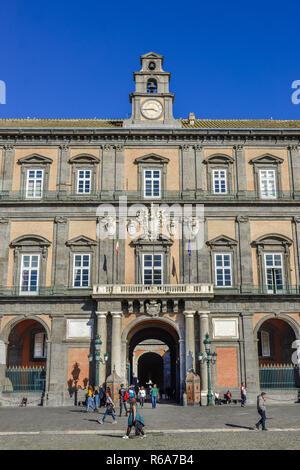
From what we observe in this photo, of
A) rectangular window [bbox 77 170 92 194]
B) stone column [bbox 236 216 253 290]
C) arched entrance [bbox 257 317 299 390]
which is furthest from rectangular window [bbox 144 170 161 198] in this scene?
arched entrance [bbox 257 317 299 390]

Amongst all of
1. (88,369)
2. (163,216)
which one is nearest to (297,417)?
(88,369)

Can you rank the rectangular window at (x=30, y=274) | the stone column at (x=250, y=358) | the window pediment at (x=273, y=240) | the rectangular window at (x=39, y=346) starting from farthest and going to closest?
the rectangular window at (x=39, y=346)
the window pediment at (x=273, y=240)
the rectangular window at (x=30, y=274)
the stone column at (x=250, y=358)

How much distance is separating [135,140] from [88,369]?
1707 cm

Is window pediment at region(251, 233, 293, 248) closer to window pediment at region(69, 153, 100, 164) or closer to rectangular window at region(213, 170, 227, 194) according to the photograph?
rectangular window at region(213, 170, 227, 194)

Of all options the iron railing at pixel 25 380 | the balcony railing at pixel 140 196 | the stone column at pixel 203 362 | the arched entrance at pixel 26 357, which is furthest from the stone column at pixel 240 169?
the iron railing at pixel 25 380

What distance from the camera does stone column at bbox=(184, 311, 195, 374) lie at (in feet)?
109

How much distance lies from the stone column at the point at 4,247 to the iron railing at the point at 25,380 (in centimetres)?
597

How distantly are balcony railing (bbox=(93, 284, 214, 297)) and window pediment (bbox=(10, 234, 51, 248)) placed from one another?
523cm

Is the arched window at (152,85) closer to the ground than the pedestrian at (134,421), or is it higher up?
higher up

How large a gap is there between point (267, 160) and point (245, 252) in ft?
24.6

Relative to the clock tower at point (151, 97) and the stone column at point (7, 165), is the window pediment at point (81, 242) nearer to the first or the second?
the stone column at point (7, 165)

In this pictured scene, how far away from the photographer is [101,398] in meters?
29.8

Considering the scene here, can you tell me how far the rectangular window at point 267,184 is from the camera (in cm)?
3772
